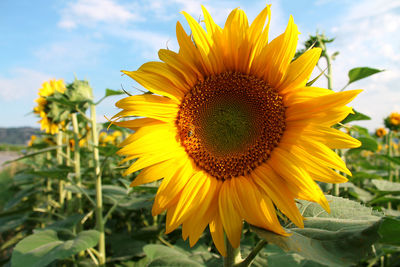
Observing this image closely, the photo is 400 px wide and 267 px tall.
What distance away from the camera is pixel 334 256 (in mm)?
968

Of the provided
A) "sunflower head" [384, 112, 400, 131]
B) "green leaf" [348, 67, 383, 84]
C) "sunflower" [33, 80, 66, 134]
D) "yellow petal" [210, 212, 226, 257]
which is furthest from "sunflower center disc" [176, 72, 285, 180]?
"sunflower head" [384, 112, 400, 131]

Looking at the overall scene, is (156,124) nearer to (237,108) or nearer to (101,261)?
(237,108)

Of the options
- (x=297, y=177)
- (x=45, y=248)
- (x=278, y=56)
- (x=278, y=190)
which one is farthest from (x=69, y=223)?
(x=278, y=56)

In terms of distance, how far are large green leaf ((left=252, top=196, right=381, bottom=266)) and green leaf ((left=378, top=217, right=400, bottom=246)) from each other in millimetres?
32

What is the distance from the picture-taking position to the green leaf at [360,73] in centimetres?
241

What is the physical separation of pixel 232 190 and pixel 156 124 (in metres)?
0.51

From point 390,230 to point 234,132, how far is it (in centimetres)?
93

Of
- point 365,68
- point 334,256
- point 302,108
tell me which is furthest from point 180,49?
point 365,68

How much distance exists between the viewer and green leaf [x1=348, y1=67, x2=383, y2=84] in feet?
7.91

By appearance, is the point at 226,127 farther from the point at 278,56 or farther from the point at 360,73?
the point at 360,73

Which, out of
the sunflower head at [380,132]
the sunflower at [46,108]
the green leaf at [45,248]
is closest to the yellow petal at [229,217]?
the green leaf at [45,248]

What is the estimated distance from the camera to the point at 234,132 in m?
1.79

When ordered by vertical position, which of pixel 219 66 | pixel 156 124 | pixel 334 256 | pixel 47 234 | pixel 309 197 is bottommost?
pixel 47 234

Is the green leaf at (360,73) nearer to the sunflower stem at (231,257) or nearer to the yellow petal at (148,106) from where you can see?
the yellow petal at (148,106)
